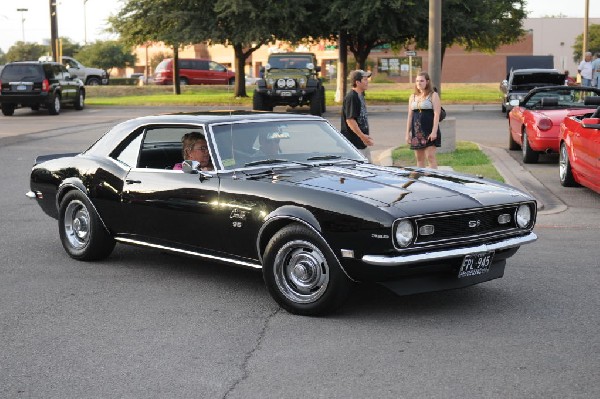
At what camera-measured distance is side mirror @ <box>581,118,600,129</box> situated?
1178cm

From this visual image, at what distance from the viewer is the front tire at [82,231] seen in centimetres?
856

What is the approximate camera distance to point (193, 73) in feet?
215

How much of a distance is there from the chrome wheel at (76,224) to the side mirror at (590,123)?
6273 mm

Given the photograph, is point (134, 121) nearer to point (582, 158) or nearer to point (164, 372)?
point (164, 372)

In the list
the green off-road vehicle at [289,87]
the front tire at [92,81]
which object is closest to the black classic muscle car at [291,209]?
the green off-road vehicle at [289,87]

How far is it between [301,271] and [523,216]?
1.71 meters

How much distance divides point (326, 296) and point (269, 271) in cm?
51

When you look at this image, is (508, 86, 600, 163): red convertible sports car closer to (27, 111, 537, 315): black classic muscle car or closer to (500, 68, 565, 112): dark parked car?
(27, 111, 537, 315): black classic muscle car

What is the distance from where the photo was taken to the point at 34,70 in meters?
33.0

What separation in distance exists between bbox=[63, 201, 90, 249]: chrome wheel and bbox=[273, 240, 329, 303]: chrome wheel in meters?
2.64

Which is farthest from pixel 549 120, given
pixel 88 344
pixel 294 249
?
pixel 88 344

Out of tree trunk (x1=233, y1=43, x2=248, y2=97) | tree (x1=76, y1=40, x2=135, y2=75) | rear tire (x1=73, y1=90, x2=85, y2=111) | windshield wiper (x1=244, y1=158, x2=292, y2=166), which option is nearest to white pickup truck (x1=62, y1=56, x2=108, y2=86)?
tree trunk (x1=233, y1=43, x2=248, y2=97)

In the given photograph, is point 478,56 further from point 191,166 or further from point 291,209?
point 291,209

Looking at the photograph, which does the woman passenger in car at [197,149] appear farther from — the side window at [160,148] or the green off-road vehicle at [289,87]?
the green off-road vehicle at [289,87]
